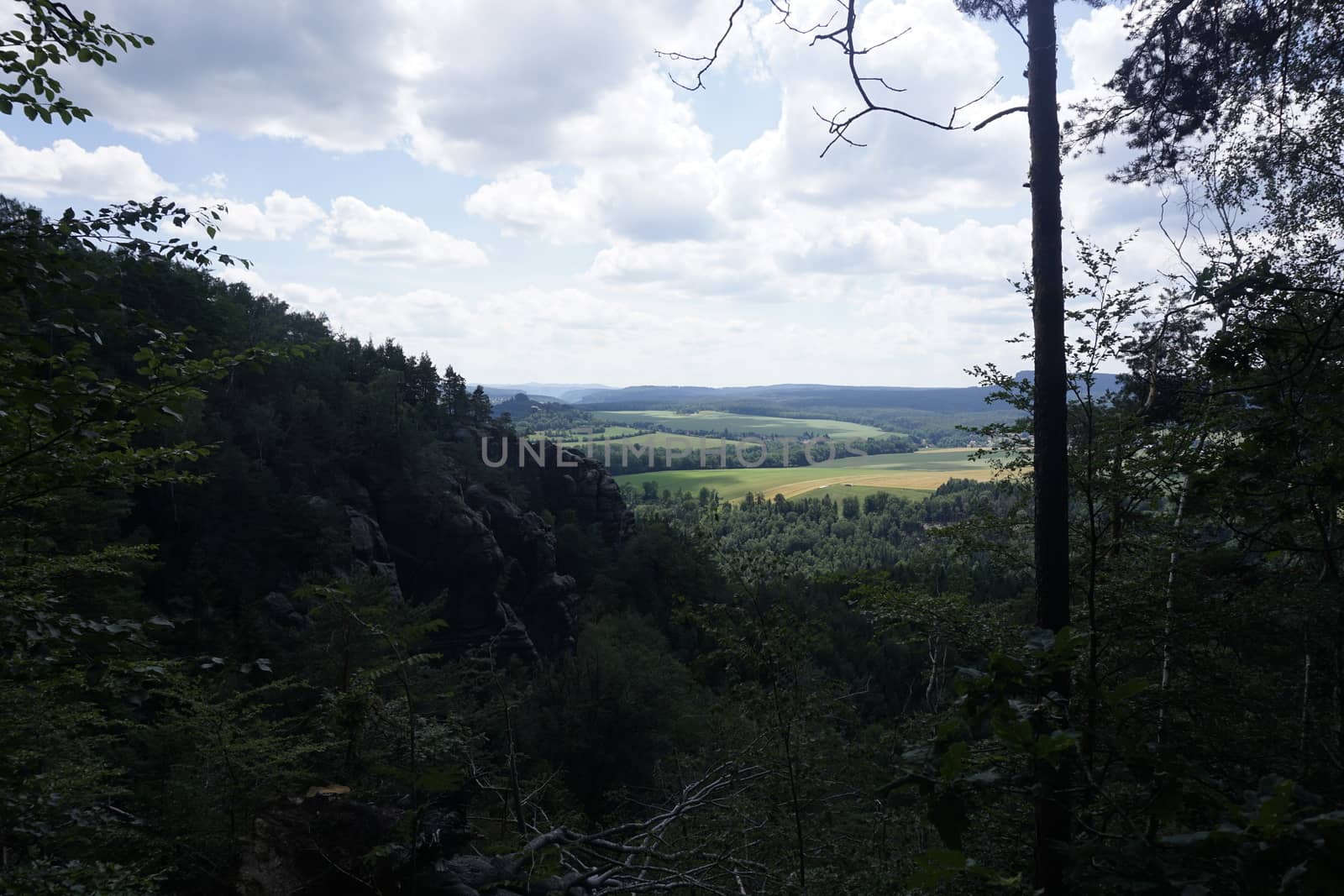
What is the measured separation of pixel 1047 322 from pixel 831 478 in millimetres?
157698

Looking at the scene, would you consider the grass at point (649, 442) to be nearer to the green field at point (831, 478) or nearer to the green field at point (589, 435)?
the green field at point (589, 435)

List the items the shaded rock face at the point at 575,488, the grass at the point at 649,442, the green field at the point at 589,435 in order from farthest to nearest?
the grass at the point at 649,442, the green field at the point at 589,435, the shaded rock face at the point at 575,488

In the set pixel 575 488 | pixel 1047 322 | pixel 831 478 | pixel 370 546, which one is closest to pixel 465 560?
pixel 370 546

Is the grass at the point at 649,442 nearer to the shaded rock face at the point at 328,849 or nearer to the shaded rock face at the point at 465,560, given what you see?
the shaded rock face at the point at 465,560

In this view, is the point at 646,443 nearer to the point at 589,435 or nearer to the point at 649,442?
the point at 649,442

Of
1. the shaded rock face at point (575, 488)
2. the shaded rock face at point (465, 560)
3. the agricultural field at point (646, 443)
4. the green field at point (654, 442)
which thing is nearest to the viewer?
the shaded rock face at point (465, 560)

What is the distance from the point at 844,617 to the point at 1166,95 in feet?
195

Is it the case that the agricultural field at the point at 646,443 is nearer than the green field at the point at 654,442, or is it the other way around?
the agricultural field at the point at 646,443

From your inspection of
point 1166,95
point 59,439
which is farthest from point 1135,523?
point 59,439

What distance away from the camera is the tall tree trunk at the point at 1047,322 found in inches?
187

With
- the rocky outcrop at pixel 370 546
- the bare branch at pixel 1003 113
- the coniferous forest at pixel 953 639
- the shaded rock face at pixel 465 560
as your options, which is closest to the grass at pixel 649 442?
the shaded rock face at pixel 465 560

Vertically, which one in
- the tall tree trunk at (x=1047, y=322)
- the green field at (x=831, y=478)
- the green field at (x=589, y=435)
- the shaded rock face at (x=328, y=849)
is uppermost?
the tall tree trunk at (x=1047, y=322)

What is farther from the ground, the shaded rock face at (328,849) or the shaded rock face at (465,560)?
the shaded rock face at (328,849)

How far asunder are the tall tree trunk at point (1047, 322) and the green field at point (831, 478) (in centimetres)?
11586
